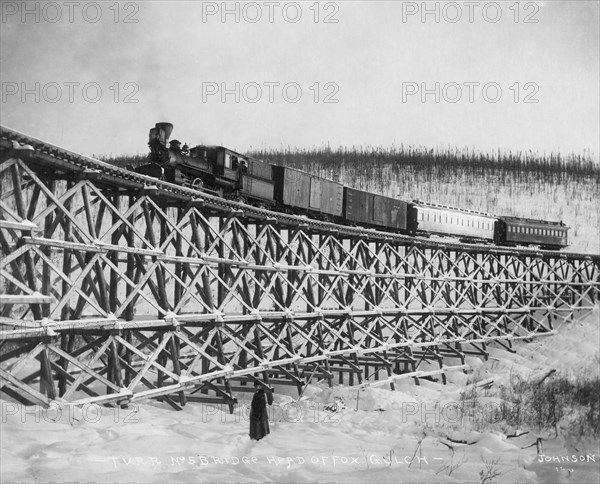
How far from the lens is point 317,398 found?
1389cm

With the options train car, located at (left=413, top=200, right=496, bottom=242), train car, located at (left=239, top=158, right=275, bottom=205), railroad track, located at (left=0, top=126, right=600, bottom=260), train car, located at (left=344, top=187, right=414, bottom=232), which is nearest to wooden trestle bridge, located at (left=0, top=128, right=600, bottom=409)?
railroad track, located at (left=0, top=126, right=600, bottom=260)

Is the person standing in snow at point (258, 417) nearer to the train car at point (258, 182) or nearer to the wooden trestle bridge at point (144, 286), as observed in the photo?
the wooden trestle bridge at point (144, 286)

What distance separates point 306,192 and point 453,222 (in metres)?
9.90

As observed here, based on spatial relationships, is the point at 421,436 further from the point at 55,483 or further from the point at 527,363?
the point at 527,363

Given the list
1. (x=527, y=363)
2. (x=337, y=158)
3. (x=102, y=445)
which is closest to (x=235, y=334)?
(x=102, y=445)

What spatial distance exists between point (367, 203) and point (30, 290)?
1514 centimetres

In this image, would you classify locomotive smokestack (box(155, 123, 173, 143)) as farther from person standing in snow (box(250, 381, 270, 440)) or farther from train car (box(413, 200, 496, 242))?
train car (box(413, 200, 496, 242))

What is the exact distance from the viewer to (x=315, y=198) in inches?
776

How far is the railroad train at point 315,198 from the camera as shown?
13570 mm

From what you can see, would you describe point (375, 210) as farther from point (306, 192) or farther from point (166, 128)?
point (166, 128)

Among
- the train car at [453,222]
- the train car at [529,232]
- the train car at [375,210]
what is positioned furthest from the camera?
the train car at [529,232]

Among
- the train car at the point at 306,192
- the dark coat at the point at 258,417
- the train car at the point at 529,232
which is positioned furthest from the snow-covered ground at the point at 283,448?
the train car at the point at 529,232

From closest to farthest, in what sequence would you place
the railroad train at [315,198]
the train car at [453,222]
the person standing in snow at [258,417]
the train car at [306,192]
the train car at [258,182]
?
1. the person standing in snow at [258,417]
2. the railroad train at [315,198]
3. the train car at [258,182]
4. the train car at [306,192]
5. the train car at [453,222]

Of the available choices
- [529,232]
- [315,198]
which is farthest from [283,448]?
[529,232]
